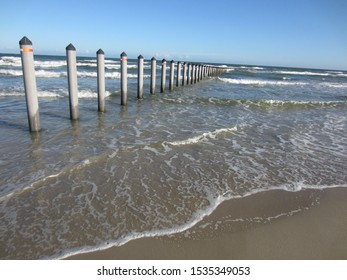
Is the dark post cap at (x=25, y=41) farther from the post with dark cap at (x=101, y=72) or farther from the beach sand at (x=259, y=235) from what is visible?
the beach sand at (x=259, y=235)

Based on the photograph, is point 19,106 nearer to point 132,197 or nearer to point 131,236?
point 132,197

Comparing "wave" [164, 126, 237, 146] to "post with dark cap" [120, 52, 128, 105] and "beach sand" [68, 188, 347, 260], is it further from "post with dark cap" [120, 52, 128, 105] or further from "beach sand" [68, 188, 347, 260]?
"post with dark cap" [120, 52, 128, 105]

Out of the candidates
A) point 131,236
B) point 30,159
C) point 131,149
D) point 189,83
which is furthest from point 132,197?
point 189,83

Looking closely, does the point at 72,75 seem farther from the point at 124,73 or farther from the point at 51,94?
the point at 51,94

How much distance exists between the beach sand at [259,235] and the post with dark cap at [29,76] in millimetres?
4127

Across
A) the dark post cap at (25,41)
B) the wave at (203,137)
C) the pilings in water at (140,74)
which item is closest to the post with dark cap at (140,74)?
the pilings in water at (140,74)

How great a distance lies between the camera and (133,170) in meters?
4.27

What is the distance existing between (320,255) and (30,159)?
13.9ft

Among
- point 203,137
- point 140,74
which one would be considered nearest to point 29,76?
point 203,137

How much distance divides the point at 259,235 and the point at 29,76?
4974mm

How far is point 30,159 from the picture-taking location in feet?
14.8

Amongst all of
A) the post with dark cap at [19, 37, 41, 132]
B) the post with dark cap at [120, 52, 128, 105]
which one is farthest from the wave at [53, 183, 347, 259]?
the post with dark cap at [120, 52, 128, 105]

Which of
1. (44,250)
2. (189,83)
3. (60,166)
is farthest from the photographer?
(189,83)

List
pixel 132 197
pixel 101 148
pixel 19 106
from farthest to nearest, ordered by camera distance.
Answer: pixel 19 106 → pixel 101 148 → pixel 132 197
